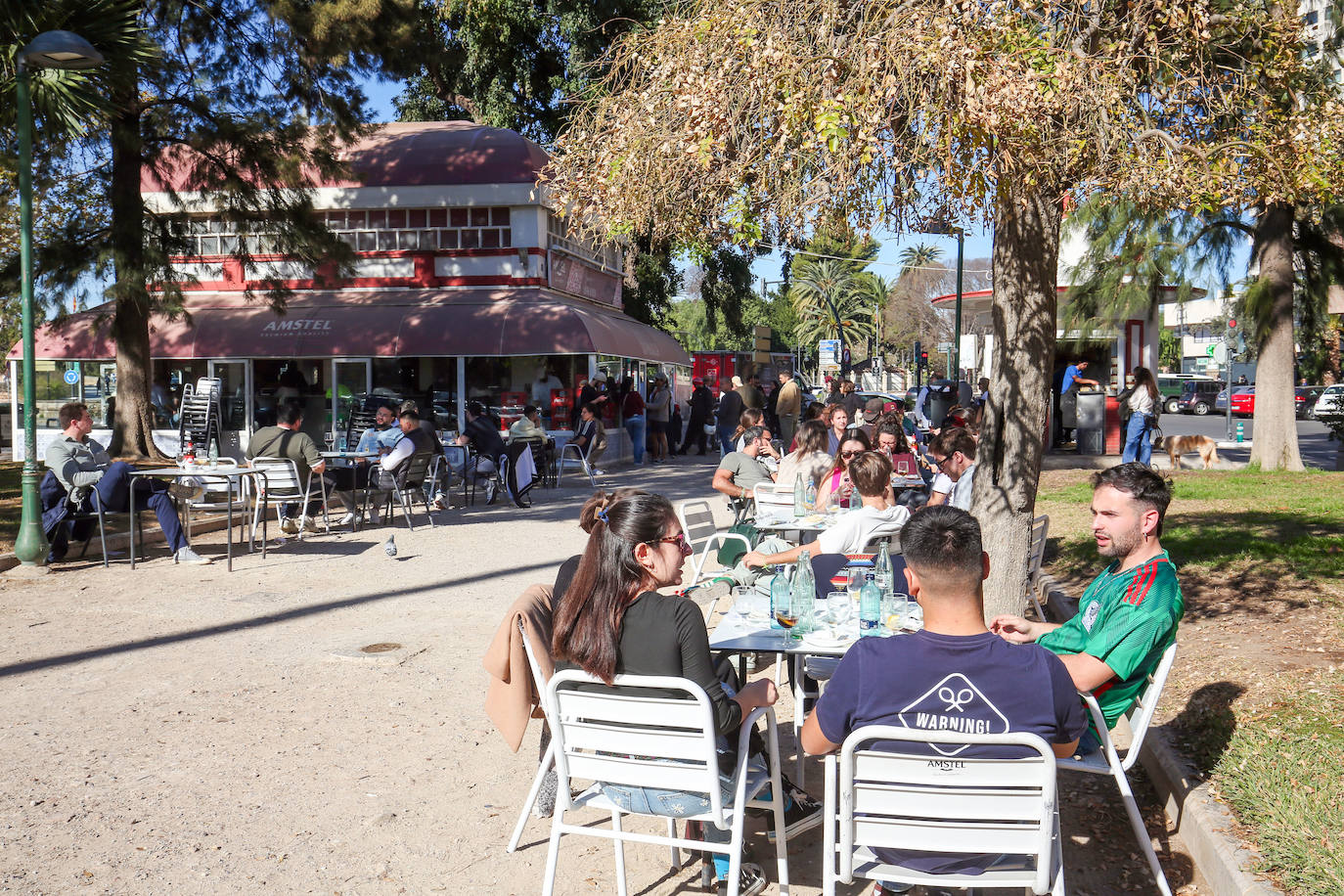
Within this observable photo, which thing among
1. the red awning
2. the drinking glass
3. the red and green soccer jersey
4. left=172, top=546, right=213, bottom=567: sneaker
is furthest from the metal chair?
the red and green soccer jersey

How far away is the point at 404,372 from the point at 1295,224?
54.3 feet

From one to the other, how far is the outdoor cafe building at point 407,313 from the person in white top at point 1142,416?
9815 mm

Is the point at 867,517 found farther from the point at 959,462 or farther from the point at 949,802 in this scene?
the point at 949,802

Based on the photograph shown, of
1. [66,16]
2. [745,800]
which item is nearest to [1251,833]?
[745,800]

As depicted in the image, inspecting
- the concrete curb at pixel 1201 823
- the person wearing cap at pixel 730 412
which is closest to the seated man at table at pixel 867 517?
the concrete curb at pixel 1201 823

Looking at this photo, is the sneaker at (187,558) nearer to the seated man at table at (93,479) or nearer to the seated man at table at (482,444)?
the seated man at table at (93,479)

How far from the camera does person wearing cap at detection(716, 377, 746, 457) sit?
758 inches

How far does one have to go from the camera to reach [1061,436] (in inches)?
884

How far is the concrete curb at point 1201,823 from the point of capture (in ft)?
11.1

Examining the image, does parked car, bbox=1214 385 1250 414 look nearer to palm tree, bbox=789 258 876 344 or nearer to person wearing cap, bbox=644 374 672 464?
palm tree, bbox=789 258 876 344

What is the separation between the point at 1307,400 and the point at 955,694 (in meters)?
51.4

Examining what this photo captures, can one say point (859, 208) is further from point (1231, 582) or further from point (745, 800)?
point (1231, 582)

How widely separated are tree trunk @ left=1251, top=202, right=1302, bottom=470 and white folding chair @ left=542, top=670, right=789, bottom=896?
15.5 meters

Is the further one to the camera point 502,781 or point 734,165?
point 734,165
